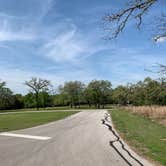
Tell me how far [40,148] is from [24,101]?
98.2m

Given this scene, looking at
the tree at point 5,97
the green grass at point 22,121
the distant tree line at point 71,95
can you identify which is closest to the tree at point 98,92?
the distant tree line at point 71,95

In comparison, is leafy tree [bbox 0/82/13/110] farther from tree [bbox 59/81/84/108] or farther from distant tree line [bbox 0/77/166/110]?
tree [bbox 59/81/84/108]

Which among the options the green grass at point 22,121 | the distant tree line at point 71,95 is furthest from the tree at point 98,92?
the green grass at point 22,121

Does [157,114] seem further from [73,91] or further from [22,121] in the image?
[73,91]

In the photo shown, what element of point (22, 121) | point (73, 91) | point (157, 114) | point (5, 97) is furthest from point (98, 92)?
point (22, 121)

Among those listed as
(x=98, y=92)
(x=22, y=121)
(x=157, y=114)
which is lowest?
(x=22, y=121)

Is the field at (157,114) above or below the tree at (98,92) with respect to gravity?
below

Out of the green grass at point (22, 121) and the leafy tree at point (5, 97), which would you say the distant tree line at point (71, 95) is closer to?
the leafy tree at point (5, 97)

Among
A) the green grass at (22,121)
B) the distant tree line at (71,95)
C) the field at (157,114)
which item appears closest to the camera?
the green grass at (22,121)

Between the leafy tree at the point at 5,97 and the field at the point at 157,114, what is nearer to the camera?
the field at the point at 157,114

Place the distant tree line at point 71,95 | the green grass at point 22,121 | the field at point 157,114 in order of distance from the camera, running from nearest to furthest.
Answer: the green grass at point 22,121, the field at point 157,114, the distant tree line at point 71,95

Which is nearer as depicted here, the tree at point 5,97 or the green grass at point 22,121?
the green grass at point 22,121

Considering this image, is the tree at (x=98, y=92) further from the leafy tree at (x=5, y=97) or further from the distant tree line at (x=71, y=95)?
the leafy tree at (x=5, y=97)

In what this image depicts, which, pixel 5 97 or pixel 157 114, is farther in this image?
pixel 5 97
